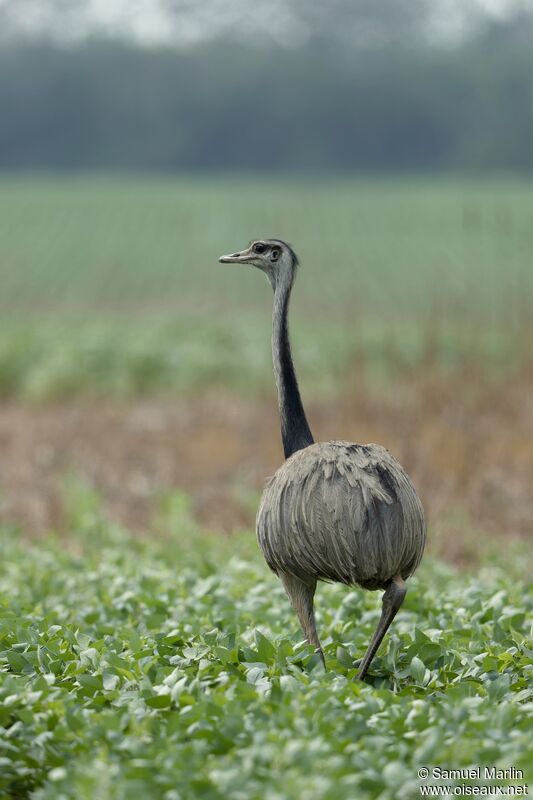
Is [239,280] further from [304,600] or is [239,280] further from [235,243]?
[304,600]

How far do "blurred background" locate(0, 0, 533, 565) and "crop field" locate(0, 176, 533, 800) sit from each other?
8cm

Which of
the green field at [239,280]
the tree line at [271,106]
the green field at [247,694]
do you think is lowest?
the green field at [247,694]

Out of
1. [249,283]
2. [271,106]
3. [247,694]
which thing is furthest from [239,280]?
[271,106]

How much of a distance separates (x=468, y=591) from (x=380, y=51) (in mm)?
124796

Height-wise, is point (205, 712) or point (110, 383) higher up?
point (110, 383)

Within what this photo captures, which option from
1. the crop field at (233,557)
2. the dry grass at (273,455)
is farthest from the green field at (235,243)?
the dry grass at (273,455)

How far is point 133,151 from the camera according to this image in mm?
92562

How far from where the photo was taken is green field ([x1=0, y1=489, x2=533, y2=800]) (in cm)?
395

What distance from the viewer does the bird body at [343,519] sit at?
16.2 feet

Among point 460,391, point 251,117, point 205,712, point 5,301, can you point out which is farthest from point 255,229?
point 251,117

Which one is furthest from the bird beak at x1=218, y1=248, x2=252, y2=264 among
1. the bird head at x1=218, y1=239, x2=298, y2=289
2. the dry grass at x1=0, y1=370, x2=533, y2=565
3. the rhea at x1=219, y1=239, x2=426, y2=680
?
the dry grass at x1=0, y1=370, x2=533, y2=565

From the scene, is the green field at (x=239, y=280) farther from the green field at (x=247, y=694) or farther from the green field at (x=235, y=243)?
the green field at (x=247, y=694)

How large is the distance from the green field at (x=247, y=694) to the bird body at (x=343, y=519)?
→ 1.48 feet

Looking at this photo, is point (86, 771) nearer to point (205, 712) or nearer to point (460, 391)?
point (205, 712)
